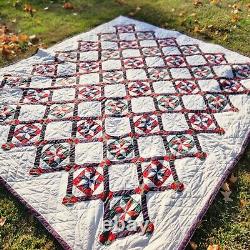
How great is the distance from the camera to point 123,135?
371 cm

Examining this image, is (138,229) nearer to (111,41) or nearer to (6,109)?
(6,109)

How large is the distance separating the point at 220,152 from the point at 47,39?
11.5 feet

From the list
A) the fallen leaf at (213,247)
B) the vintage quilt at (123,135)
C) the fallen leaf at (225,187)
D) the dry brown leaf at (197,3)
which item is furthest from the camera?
the dry brown leaf at (197,3)

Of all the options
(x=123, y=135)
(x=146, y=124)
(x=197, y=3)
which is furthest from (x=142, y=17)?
(x=123, y=135)

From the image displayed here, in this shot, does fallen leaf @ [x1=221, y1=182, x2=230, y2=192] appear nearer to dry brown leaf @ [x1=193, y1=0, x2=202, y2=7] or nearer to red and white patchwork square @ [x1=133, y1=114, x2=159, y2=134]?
red and white patchwork square @ [x1=133, y1=114, x2=159, y2=134]

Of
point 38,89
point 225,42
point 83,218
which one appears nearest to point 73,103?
point 38,89

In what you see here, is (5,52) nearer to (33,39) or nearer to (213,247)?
(33,39)

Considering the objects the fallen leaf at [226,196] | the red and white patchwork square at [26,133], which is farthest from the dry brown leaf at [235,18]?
the red and white patchwork square at [26,133]

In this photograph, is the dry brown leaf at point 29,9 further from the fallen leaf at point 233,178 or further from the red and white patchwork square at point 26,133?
the fallen leaf at point 233,178

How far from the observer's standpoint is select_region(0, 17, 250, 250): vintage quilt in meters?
2.94

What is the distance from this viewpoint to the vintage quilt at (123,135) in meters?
2.94

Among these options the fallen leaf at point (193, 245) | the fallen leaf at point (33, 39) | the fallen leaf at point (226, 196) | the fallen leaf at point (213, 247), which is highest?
the fallen leaf at point (213, 247)

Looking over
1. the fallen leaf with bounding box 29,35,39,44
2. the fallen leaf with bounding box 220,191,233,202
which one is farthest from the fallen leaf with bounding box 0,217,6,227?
the fallen leaf with bounding box 29,35,39,44

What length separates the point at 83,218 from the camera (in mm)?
2924
